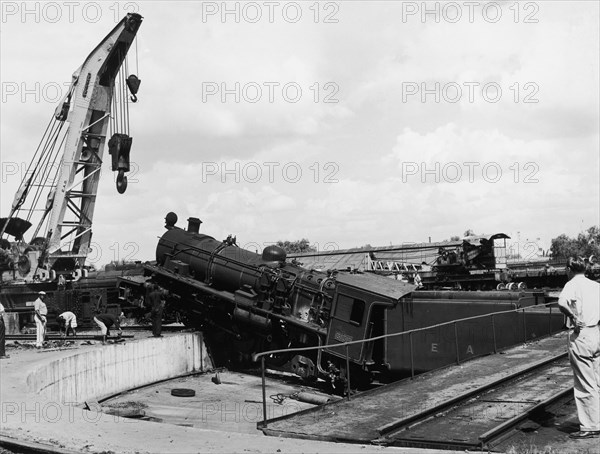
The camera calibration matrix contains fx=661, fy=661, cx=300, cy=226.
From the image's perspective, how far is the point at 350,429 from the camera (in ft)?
23.6

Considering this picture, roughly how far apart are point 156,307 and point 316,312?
14.5ft

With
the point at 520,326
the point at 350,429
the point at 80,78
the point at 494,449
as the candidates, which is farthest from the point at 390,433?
the point at 80,78

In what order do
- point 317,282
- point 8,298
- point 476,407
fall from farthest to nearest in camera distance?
1. point 8,298
2. point 317,282
3. point 476,407

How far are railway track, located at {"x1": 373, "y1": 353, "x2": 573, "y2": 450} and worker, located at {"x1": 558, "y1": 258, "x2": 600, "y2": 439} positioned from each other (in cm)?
86

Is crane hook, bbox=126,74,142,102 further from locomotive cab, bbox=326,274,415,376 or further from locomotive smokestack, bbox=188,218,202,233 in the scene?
locomotive cab, bbox=326,274,415,376

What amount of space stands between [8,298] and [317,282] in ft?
34.4

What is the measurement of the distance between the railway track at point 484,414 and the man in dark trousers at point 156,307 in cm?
1018

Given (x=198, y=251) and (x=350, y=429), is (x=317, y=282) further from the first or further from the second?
(x=350, y=429)

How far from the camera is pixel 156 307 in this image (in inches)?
683

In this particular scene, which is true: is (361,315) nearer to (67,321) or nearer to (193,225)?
(193,225)

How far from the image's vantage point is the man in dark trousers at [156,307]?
1716 centimetres

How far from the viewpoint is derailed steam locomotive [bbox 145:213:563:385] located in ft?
46.5

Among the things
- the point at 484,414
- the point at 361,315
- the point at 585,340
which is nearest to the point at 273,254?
the point at 361,315

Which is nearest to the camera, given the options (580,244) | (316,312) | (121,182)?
(316,312)
